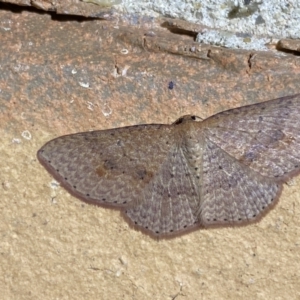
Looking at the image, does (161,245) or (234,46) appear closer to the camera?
(161,245)

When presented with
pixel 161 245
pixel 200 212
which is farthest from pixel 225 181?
pixel 161 245

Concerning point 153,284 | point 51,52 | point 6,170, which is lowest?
point 153,284

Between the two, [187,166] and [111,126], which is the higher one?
[111,126]

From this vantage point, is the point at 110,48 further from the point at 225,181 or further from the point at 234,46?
the point at 225,181

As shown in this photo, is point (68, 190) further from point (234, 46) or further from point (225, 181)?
point (234, 46)

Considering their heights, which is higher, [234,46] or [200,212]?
[234,46]

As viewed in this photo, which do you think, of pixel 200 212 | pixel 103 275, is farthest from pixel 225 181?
pixel 103 275
